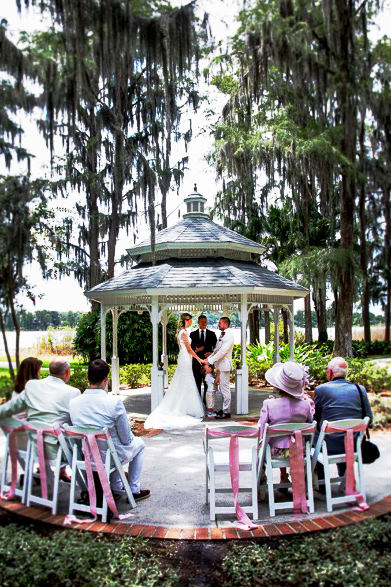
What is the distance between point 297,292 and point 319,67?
4666mm

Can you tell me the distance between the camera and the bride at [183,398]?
9148 mm

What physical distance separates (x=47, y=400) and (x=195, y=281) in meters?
→ 5.67

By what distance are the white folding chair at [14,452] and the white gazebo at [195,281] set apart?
193 inches

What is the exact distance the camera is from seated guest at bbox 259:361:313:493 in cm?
468

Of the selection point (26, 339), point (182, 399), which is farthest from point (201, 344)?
point (26, 339)

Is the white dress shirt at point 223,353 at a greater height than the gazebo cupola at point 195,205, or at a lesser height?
lesser

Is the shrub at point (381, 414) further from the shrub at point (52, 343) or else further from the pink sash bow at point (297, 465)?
the shrub at point (52, 343)

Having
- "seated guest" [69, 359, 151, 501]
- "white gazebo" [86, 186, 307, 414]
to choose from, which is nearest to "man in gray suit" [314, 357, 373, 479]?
"seated guest" [69, 359, 151, 501]

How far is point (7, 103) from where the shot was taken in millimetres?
5246

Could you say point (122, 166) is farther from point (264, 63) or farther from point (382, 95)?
point (382, 95)

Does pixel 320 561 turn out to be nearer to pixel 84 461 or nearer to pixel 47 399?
pixel 84 461

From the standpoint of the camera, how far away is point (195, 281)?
10.1 meters

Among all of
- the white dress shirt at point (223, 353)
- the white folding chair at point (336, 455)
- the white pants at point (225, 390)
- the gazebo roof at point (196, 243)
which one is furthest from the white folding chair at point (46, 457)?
the gazebo roof at point (196, 243)

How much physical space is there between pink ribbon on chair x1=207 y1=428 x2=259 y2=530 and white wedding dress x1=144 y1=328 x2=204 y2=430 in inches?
180
